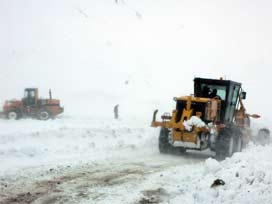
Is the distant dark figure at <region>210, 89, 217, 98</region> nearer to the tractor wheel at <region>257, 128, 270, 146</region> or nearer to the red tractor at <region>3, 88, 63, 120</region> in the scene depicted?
the tractor wheel at <region>257, 128, 270, 146</region>

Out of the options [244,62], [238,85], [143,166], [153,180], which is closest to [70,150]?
[143,166]

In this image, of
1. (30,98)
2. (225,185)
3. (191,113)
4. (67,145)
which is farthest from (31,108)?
(225,185)

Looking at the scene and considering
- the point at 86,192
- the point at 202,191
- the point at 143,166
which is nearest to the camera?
the point at 202,191

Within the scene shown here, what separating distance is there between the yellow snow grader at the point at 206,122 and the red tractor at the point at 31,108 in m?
14.6

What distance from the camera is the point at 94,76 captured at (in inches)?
1805

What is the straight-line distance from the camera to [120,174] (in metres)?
10.4

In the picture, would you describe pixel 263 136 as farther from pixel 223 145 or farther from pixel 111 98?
pixel 111 98

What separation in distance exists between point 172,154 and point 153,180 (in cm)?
453

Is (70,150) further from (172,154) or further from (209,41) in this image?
(209,41)

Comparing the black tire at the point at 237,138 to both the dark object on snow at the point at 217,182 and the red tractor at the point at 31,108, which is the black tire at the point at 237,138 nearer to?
the dark object on snow at the point at 217,182

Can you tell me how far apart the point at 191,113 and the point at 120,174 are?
13.2 feet

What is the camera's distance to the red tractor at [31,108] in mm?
26891

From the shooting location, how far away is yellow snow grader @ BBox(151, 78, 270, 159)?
1302cm

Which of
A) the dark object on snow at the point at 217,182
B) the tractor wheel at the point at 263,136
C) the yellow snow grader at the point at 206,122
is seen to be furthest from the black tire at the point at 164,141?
the dark object on snow at the point at 217,182
